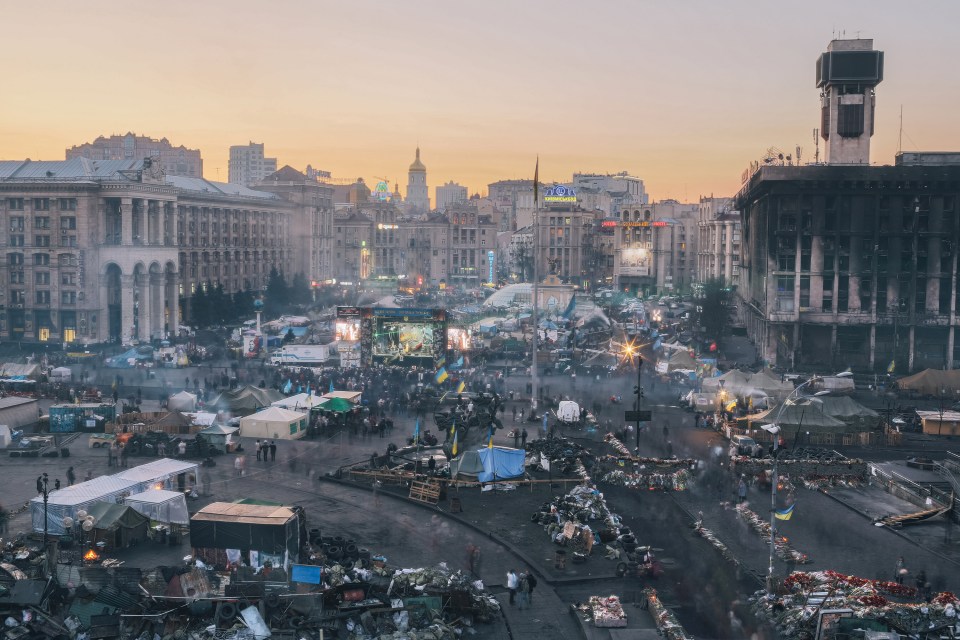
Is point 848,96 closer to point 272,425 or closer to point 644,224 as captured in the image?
point 272,425

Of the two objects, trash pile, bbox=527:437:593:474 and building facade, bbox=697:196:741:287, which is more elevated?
building facade, bbox=697:196:741:287

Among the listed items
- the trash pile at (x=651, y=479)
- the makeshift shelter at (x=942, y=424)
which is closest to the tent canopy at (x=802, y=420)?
the makeshift shelter at (x=942, y=424)

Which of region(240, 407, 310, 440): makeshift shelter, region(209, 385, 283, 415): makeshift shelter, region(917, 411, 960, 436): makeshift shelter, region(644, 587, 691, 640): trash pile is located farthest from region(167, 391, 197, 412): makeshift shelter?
region(917, 411, 960, 436): makeshift shelter

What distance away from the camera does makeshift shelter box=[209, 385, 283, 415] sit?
151ft

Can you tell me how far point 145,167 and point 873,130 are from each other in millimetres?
63170

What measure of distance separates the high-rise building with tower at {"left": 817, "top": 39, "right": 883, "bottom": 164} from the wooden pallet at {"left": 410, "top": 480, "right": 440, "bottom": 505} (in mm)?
58240

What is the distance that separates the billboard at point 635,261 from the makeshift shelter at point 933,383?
315ft

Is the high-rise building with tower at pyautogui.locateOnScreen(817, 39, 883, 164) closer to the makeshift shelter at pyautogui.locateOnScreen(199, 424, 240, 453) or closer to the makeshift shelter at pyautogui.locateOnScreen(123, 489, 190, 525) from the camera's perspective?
the makeshift shelter at pyautogui.locateOnScreen(199, 424, 240, 453)

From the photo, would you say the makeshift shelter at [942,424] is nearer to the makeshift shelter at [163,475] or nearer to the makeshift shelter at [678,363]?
the makeshift shelter at [678,363]

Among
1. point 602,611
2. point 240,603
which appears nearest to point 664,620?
point 602,611

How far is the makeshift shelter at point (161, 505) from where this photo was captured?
28.8m

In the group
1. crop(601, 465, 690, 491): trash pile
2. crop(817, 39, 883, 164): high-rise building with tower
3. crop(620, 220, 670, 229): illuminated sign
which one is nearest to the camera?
crop(601, 465, 690, 491): trash pile

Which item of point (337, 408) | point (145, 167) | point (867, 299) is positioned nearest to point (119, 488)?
point (337, 408)

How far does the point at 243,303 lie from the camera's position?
100562 mm
